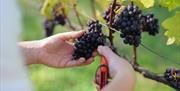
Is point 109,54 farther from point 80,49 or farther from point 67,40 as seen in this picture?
point 67,40

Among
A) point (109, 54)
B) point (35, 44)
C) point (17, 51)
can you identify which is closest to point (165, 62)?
point (35, 44)

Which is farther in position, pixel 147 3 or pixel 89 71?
pixel 89 71

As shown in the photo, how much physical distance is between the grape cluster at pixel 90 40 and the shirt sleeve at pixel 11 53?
68cm

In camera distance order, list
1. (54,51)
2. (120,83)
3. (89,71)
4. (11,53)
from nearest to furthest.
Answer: (11,53), (120,83), (54,51), (89,71)

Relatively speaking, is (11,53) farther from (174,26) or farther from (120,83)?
(174,26)

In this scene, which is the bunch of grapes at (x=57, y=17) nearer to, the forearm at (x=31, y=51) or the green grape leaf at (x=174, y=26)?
the forearm at (x=31, y=51)

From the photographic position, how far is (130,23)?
1834 mm

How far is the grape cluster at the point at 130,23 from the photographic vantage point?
6.03 ft

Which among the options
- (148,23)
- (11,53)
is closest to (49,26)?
(148,23)

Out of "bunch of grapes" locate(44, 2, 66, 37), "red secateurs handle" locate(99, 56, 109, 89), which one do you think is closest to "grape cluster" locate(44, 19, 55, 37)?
"bunch of grapes" locate(44, 2, 66, 37)

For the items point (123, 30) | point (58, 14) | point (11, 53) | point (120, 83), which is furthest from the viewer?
point (58, 14)

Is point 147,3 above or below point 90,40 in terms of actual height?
above

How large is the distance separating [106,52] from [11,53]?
0.67 m

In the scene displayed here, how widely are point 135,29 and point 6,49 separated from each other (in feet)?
2.31
